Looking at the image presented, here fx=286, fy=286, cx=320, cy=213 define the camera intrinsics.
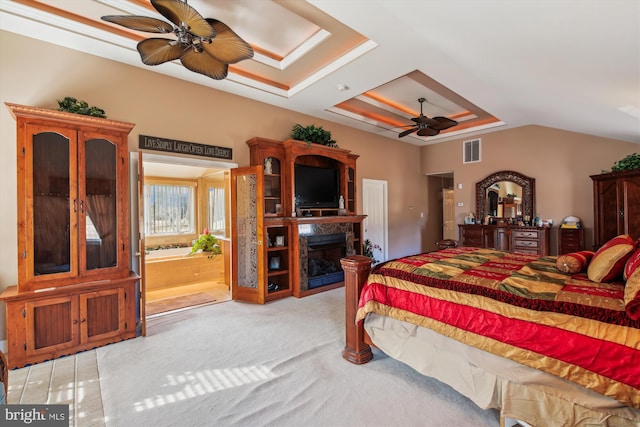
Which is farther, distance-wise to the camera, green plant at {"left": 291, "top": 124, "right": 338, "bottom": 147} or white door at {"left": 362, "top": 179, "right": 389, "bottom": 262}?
white door at {"left": 362, "top": 179, "right": 389, "bottom": 262}

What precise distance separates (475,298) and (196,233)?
6.30 m

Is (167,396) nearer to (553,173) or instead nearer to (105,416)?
(105,416)

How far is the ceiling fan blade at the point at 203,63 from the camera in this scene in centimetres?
253

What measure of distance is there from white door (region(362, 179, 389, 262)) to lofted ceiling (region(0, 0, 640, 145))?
2219 millimetres

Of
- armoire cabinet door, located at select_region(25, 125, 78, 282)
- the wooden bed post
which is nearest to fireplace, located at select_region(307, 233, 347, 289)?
the wooden bed post

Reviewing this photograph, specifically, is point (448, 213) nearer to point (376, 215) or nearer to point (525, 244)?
point (525, 244)

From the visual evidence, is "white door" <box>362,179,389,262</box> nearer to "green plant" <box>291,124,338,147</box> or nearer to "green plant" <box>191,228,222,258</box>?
"green plant" <box>291,124,338,147</box>

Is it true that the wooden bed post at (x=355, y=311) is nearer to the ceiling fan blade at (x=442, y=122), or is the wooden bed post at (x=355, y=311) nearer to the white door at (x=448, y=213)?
the ceiling fan blade at (x=442, y=122)

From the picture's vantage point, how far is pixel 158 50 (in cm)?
244

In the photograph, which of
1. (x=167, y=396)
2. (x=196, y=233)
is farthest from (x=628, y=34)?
(x=196, y=233)

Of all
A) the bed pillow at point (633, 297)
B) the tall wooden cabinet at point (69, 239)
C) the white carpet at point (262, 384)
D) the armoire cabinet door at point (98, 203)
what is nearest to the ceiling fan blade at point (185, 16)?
the tall wooden cabinet at point (69, 239)

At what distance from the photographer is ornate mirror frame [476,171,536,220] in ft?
19.0

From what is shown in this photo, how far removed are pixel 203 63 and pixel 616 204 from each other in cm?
582

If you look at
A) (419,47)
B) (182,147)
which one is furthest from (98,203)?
(419,47)
